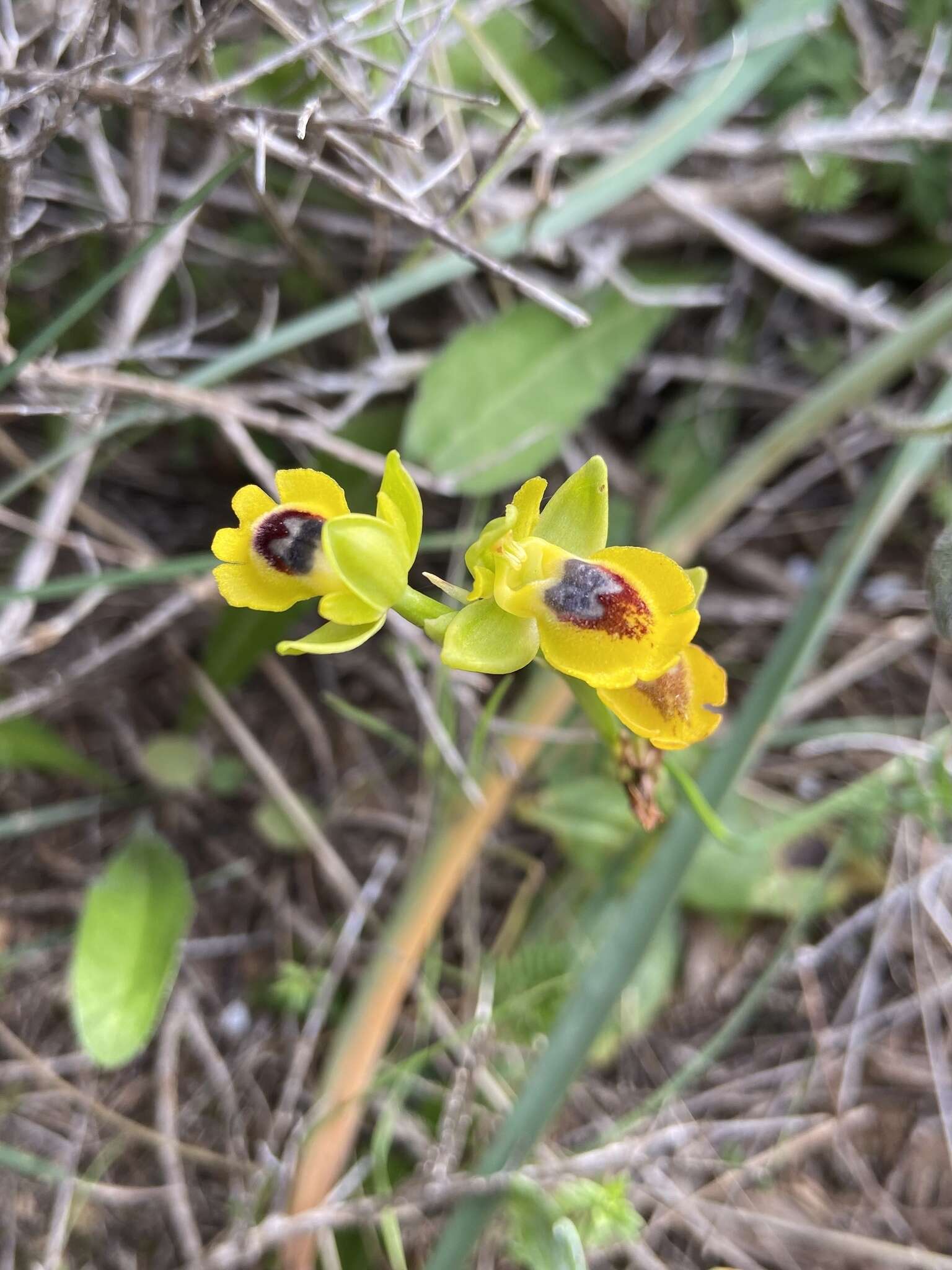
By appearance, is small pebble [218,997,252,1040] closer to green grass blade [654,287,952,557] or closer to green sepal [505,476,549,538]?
green grass blade [654,287,952,557]

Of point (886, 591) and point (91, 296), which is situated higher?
point (91, 296)

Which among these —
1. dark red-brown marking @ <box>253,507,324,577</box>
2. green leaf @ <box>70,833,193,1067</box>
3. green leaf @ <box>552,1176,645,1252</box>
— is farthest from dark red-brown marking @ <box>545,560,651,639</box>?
green leaf @ <box>70,833,193,1067</box>

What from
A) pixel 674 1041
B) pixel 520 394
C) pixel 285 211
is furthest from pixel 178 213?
pixel 674 1041

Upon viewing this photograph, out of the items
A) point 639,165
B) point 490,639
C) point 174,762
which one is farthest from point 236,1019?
point 639,165

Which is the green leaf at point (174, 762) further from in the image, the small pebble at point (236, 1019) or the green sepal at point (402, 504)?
the green sepal at point (402, 504)

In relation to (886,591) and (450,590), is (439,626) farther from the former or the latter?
(886,591)

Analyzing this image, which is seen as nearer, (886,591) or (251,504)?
(251,504)

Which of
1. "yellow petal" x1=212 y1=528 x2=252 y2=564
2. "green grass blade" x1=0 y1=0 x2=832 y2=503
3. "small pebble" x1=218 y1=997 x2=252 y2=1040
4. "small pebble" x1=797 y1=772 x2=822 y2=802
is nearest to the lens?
"yellow petal" x1=212 y1=528 x2=252 y2=564

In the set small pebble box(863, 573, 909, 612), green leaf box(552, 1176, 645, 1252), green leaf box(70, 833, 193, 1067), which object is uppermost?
small pebble box(863, 573, 909, 612)
